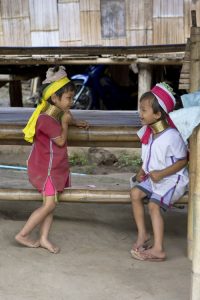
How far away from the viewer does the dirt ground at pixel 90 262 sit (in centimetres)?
305

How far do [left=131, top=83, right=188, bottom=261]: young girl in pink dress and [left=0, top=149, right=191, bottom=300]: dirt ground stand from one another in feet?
0.65

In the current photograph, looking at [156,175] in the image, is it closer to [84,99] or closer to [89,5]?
[89,5]

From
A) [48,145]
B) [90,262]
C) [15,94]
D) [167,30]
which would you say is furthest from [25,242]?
[15,94]

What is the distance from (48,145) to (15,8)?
1272 mm

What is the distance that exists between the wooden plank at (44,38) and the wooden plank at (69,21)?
5cm

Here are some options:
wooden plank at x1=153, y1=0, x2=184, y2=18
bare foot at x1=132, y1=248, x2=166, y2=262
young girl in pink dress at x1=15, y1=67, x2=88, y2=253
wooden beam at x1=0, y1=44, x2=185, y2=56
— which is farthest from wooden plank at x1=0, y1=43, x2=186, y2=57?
bare foot at x1=132, y1=248, x2=166, y2=262

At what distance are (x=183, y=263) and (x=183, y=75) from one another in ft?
4.03

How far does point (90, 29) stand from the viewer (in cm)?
436

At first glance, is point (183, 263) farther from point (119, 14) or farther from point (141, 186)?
point (119, 14)

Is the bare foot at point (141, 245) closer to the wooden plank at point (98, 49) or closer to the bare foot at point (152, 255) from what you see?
the bare foot at point (152, 255)

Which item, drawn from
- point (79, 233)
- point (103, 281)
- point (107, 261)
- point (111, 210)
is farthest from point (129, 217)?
point (103, 281)

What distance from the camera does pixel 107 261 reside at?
354cm

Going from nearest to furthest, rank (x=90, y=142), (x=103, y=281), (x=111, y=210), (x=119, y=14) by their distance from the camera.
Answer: (x=103, y=281) → (x=90, y=142) → (x=119, y=14) → (x=111, y=210)

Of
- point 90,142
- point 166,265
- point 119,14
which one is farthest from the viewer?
point 119,14
